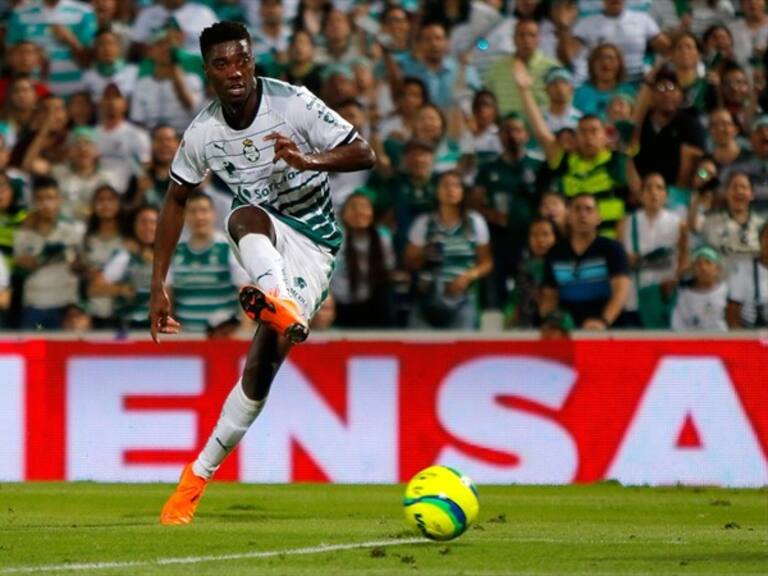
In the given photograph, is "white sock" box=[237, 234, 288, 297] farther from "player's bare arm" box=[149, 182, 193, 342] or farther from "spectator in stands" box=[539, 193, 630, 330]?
"spectator in stands" box=[539, 193, 630, 330]

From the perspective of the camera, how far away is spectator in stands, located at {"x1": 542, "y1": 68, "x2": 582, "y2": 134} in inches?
625

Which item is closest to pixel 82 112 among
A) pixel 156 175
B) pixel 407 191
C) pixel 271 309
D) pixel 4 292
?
pixel 156 175

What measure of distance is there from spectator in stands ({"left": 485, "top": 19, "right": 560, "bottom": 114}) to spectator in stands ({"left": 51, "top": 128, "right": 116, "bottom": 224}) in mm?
3628

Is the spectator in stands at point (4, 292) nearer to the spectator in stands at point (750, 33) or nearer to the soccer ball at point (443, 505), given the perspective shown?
the spectator in stands at point (750, 33)

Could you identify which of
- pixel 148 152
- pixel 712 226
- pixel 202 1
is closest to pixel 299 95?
pixel 712 226

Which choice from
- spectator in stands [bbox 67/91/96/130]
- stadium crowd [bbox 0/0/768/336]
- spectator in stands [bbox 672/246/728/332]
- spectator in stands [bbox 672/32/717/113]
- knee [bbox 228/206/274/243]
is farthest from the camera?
spectator in stands [bbox 67/91/96/130]

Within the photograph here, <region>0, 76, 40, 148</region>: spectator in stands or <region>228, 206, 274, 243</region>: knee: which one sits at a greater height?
<region>228, 206, 274, 243</region>: knee

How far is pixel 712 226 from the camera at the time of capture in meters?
14.5

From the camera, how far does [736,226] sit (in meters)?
14.4

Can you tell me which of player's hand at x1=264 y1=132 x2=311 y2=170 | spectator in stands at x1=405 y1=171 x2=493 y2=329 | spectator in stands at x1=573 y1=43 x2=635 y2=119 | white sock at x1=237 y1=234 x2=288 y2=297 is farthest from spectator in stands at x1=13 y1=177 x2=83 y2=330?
player's hand at x1=264 y1=132 x2=311 y2=170

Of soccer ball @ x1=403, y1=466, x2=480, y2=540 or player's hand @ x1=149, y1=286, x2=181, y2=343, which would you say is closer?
soccer ball @ x1=403, y1=466, x2=480, y2=540

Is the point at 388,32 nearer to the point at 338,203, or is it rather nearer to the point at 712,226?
the point at 338,203

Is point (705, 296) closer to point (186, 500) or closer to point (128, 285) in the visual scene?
point (128, 285)

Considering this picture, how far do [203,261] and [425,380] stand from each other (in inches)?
85.3
